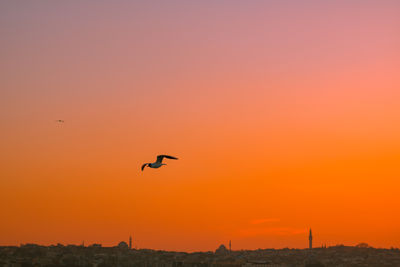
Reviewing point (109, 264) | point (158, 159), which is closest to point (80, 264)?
point (109, 264)

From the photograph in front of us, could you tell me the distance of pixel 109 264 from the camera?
643 ft

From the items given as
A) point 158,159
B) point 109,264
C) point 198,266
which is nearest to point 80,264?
point 109,264

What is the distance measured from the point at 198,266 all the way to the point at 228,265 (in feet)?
38.4

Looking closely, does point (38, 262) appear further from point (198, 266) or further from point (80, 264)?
point (198, 266)

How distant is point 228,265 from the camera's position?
19200 centimetres

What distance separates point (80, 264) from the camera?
194 m

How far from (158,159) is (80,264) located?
525 feet

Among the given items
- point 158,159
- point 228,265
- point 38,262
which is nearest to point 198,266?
point 228,265

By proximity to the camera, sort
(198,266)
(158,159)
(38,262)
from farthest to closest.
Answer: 1. (198,266)
2. (38,262)
3. (158,159)

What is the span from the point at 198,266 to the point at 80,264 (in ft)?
117

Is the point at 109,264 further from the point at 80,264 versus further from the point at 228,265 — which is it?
the point at 228,265

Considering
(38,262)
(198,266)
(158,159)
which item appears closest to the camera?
(158,159)

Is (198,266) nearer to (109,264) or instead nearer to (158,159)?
(109,264)

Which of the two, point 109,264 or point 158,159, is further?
point 109,264
